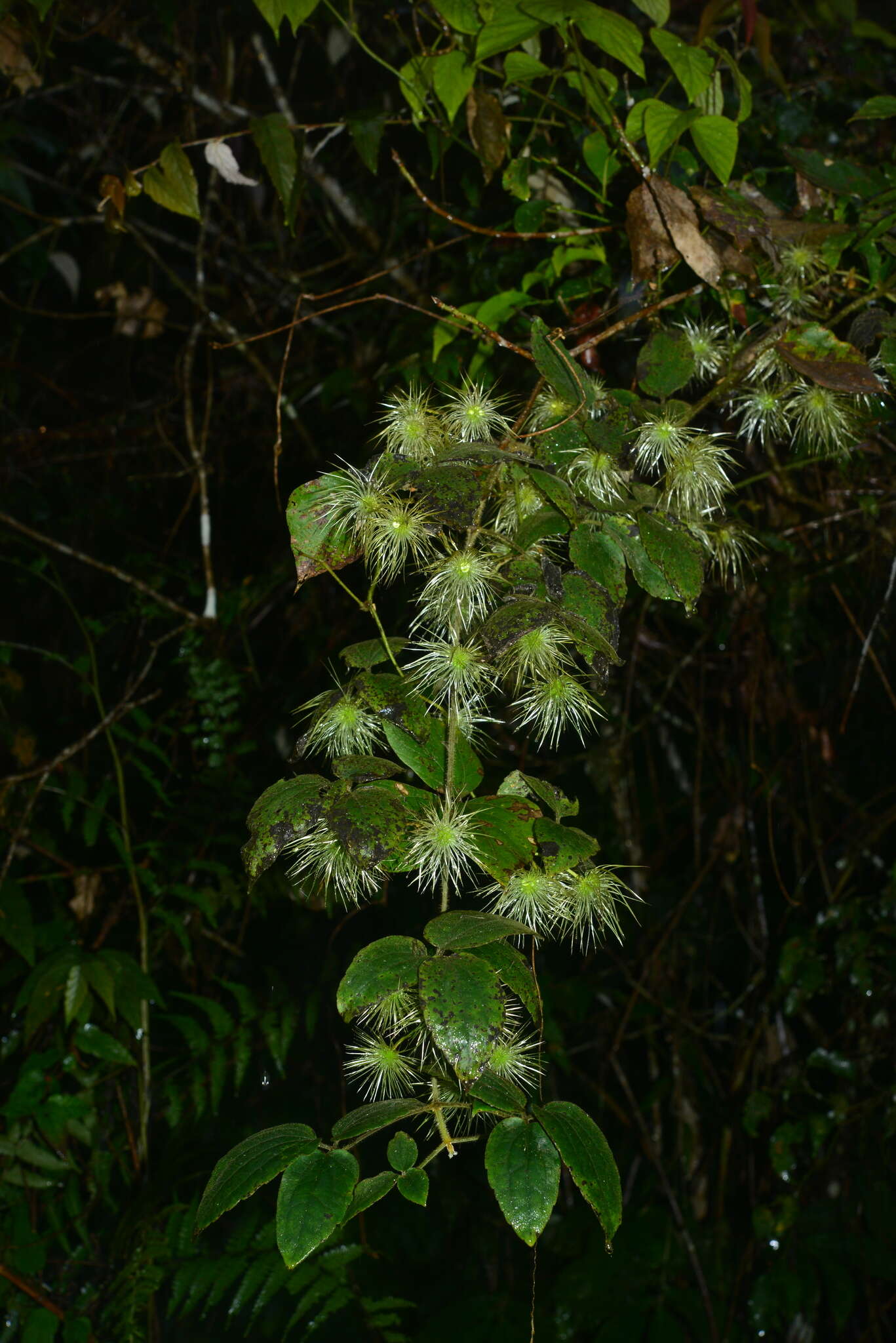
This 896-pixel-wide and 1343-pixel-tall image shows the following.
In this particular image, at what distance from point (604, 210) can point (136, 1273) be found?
1.34m

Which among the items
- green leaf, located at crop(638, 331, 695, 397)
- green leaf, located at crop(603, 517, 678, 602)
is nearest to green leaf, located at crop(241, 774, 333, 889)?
green leaf, located at crop(603, 517, 678, 602)

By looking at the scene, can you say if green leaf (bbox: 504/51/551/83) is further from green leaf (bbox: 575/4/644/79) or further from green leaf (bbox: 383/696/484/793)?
green leaf (bbox: 383/696/484/793)

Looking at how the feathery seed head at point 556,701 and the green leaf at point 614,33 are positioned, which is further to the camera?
the green leaf at point 614,33

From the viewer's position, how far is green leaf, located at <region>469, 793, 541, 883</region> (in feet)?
1.89

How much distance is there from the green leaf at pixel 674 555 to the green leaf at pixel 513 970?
23 centimetres

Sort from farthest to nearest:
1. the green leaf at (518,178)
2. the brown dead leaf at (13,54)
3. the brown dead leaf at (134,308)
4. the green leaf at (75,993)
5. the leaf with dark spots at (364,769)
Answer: the brown dead leaf at (134,308), the green leaf at (75,993), the brown dead leaf at (13,54), the green leaf at (518,178), the leaf with dark spots at (364,769)

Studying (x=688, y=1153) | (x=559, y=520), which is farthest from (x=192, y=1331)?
(x=559, y=520)

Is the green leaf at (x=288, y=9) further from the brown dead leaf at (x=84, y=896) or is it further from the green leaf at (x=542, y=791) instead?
the brown dead leaf at (x=84, y=896)

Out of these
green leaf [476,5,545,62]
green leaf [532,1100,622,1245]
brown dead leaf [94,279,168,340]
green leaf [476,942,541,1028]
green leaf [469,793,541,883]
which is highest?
green leaf [476,5,545,62]

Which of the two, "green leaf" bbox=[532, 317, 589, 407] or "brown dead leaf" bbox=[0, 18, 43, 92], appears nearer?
"green leaf" bbox=[532, 317, 589, 407]

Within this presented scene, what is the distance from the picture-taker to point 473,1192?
163 cm

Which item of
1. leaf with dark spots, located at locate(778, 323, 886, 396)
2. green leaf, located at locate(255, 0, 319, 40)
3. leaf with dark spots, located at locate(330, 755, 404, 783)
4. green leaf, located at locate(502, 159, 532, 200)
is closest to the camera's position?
leaf with dark spots, located at locate(330, 755, 404, 783)

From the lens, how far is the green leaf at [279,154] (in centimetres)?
96

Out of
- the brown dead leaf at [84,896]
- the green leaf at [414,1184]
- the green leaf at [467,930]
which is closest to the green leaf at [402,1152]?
the green leaf at [414,1184]
